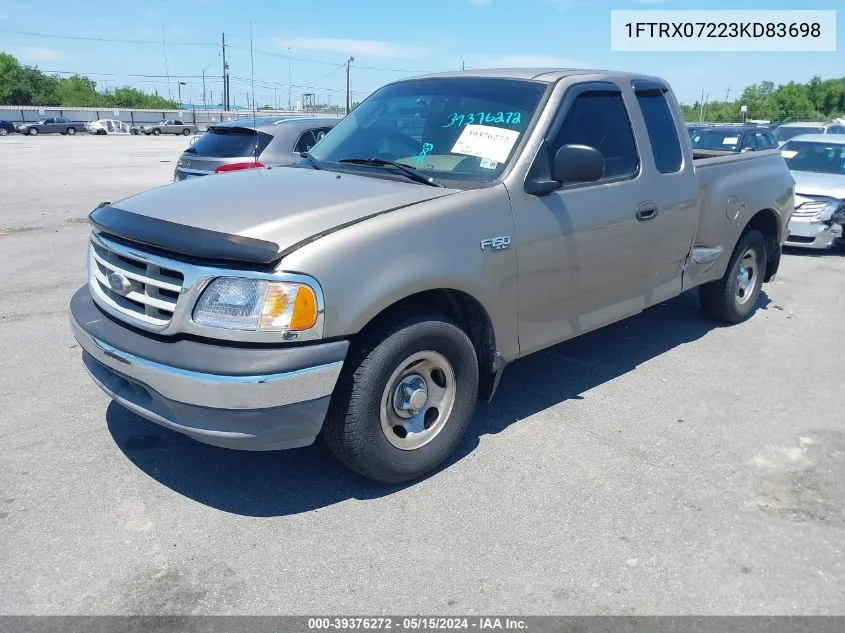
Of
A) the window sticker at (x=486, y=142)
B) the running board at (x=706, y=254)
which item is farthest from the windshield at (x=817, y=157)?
the window sticker at (x=486, y=142)

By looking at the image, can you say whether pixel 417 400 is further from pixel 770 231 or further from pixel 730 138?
pixel 730 138

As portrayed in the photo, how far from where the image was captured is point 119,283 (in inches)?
130

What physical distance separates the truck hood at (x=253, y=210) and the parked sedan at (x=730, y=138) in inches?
417

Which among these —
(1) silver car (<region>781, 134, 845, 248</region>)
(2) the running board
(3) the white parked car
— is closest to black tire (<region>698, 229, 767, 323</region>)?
(2) the running board

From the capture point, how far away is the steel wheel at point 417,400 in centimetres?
334

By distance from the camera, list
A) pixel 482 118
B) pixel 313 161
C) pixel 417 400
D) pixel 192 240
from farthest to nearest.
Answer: pixel 313 161 < pixel 482 118 < pixel 417 400 < pixel 192 240

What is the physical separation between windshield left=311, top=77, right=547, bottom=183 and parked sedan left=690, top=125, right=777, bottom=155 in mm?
9563

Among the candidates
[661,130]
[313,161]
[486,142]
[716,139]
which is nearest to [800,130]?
[716,139]

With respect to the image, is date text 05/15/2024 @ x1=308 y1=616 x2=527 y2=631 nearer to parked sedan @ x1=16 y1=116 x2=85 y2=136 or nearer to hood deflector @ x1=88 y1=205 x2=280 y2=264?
hood deflector @ x1=88 y1=205 x2=280 y2=264

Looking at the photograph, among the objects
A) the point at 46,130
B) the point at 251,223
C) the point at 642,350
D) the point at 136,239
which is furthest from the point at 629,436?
the point at 46,130

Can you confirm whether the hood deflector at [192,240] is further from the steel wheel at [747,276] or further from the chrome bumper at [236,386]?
the steel wheel at [747,276]

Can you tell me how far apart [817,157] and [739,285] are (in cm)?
632

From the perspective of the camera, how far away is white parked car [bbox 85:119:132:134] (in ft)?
202

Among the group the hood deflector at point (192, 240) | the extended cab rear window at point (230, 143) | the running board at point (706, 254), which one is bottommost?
the running board at point (706, 254)
